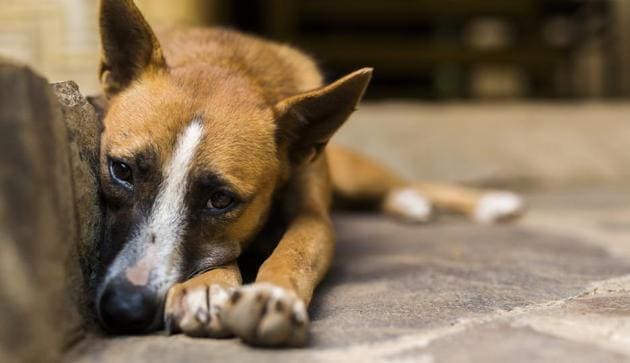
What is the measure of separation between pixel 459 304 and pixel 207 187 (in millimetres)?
717

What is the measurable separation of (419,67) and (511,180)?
108 inches

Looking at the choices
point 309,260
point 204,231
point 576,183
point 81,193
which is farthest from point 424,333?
point 576,183

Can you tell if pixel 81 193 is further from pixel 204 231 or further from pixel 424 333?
pixel 424 333

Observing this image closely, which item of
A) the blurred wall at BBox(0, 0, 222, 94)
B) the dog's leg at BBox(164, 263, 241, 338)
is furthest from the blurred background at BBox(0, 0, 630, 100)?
the dog's leg at BBox(164, 263, 241, 338)

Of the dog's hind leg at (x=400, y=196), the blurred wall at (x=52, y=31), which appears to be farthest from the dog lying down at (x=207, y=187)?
the blurred wall at (x=52, y=31)

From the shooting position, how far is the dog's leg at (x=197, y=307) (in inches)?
64.2

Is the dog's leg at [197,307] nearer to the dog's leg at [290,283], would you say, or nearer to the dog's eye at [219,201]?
the dog's leg at [290,283]

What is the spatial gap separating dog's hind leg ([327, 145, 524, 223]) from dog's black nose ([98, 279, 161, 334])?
1897 mm

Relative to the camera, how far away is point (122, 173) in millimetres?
1949

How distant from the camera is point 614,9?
8.67 metres

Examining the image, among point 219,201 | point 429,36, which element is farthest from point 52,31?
point 429,36

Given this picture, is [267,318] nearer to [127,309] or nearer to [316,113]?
[127,309]

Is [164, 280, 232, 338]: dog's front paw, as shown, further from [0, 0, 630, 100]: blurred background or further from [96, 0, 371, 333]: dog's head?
[0, 0, 630, 100]: blurred background

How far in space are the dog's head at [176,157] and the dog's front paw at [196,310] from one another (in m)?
0.04
